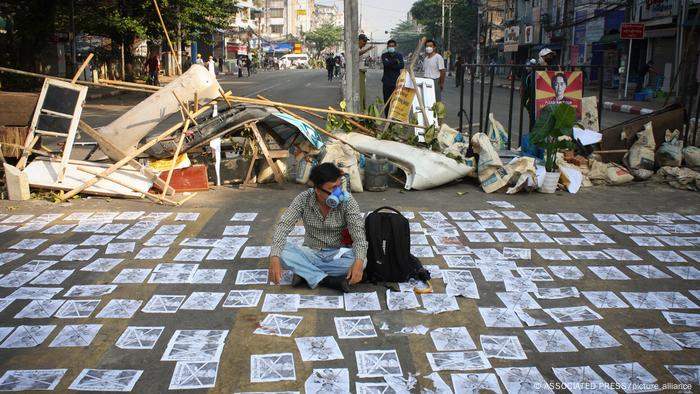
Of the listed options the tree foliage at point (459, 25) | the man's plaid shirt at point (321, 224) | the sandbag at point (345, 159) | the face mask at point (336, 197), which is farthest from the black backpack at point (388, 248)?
the tree foliage at point (459, 25)

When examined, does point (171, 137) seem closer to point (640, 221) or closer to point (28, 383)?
point (28, 383)

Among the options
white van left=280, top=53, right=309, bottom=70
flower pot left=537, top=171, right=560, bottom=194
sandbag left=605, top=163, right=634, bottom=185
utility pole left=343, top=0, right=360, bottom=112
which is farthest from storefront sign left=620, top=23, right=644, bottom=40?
white van left=280, top=53, right=309, bottom=70

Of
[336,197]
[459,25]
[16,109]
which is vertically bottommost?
[336,197]

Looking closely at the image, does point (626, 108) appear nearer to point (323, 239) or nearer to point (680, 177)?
point (680, 177)

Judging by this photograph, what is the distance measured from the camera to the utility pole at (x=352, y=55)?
508 inches

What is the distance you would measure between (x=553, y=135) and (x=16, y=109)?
7022mm

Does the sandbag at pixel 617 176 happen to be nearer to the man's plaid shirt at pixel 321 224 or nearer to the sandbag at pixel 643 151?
the sandbag at pixel 643 151

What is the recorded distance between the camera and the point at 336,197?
14.9ft

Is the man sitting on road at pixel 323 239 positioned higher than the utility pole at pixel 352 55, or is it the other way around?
the utility pole at pixel 352 55

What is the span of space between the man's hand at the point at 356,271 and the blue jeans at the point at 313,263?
0.41 feet

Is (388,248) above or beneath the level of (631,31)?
beneath

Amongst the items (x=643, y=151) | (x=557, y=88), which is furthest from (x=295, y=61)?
(x=643, y=151)

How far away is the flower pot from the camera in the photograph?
8242 millimetres

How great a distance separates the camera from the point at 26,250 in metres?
5.81
